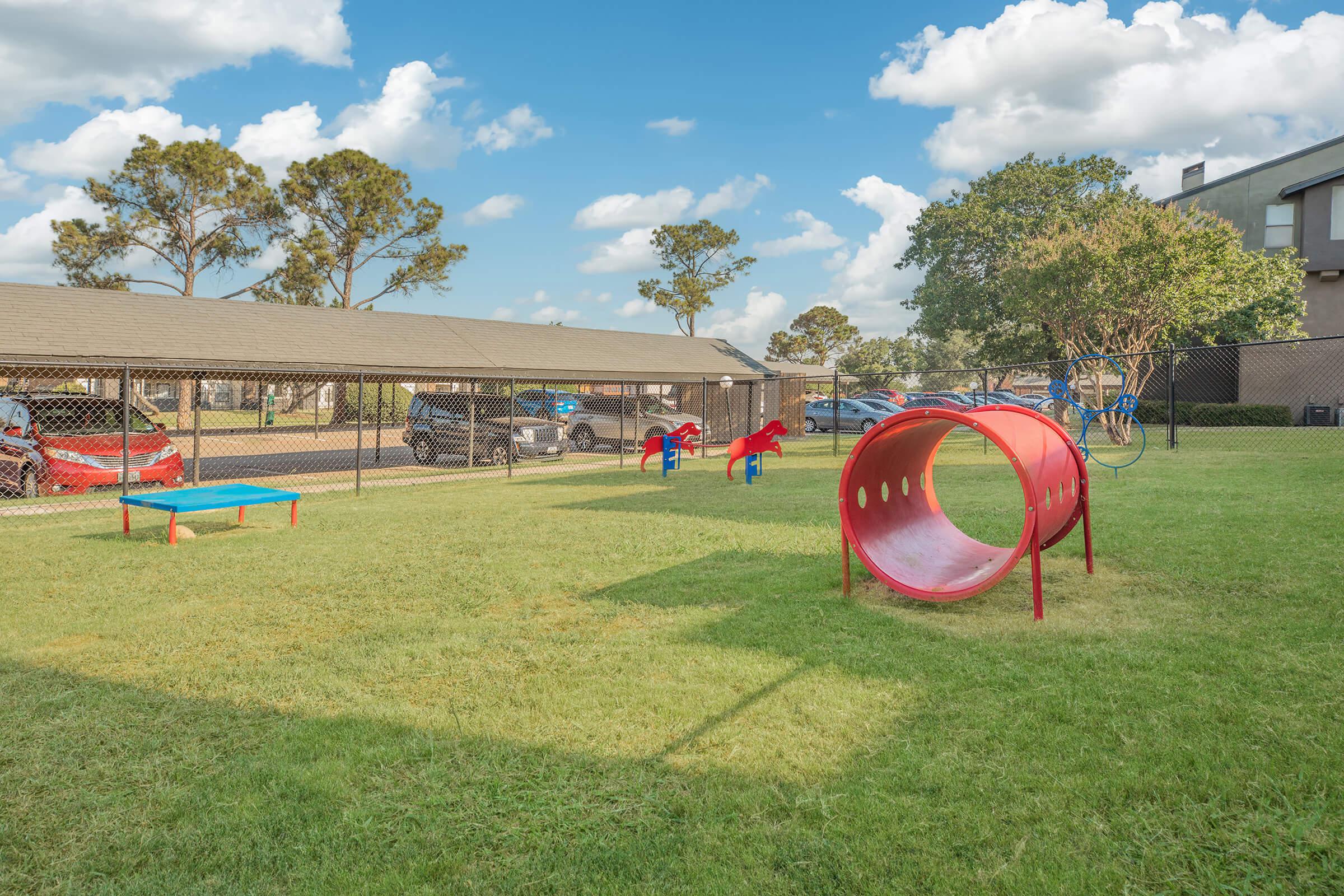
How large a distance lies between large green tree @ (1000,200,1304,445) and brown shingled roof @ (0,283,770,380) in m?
11.5

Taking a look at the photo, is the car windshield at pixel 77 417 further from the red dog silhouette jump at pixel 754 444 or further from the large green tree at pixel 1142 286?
the large green tree at pixel 1142 286

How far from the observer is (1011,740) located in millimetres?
3252

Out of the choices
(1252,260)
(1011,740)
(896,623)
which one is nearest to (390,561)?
(896,623)

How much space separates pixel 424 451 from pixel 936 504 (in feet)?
45.0

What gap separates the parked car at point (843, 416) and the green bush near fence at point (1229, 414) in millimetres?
9211

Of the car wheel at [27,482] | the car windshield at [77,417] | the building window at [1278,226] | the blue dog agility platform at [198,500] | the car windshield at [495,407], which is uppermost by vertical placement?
the building window at [1278,226]

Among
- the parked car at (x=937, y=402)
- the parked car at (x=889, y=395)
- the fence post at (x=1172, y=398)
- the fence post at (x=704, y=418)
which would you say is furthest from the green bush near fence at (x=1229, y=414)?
the fence post at (x=704, y=418)

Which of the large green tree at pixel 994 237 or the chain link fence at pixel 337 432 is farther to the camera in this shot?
the large green tree at pixel 994 237

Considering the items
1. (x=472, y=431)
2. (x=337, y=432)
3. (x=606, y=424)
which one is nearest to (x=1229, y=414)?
(x=606, y=424)

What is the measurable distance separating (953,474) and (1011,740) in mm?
11024

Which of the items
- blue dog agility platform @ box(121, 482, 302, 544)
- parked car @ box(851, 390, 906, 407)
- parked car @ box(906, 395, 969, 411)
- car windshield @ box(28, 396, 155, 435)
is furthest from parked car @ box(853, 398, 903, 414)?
blue dog agility platform @ box(121, 482, 302, 544)

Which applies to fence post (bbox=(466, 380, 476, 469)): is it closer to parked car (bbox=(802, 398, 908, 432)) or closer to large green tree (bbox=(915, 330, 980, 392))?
parked car (bbox=(802, 398, 908, 432))

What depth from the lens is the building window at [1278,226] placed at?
2862 centimetres

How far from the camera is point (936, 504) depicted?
7.03 metres
